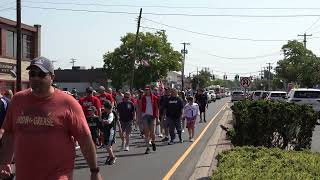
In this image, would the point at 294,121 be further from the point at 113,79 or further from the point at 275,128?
the point at 113,79

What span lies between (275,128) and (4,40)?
3328cm

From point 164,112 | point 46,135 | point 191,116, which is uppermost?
point 46,135

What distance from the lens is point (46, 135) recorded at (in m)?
4.66

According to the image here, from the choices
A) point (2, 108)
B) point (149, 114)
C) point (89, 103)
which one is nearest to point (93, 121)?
point (89, 103)

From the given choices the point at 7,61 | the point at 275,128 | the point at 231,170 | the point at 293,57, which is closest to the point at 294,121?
the point at 275,128

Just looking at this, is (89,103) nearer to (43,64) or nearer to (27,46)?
(43,64)

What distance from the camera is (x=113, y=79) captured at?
8069 cm

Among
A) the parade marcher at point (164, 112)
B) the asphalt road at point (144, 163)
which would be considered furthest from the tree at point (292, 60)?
the asphalt road at point (144, 163)

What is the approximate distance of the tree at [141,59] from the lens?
78.9 m

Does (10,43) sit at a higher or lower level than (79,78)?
higher

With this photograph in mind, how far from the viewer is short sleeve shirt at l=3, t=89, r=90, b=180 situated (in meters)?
4.62

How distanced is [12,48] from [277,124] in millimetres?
34659

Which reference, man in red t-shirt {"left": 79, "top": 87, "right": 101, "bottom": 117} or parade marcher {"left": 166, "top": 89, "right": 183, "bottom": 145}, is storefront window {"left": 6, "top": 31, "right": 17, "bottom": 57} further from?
man in red t-shirt {"left": 79, "top": 87, "right": 101, "bottom": 117}

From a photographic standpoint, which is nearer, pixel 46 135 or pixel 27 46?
pixel 46 135
